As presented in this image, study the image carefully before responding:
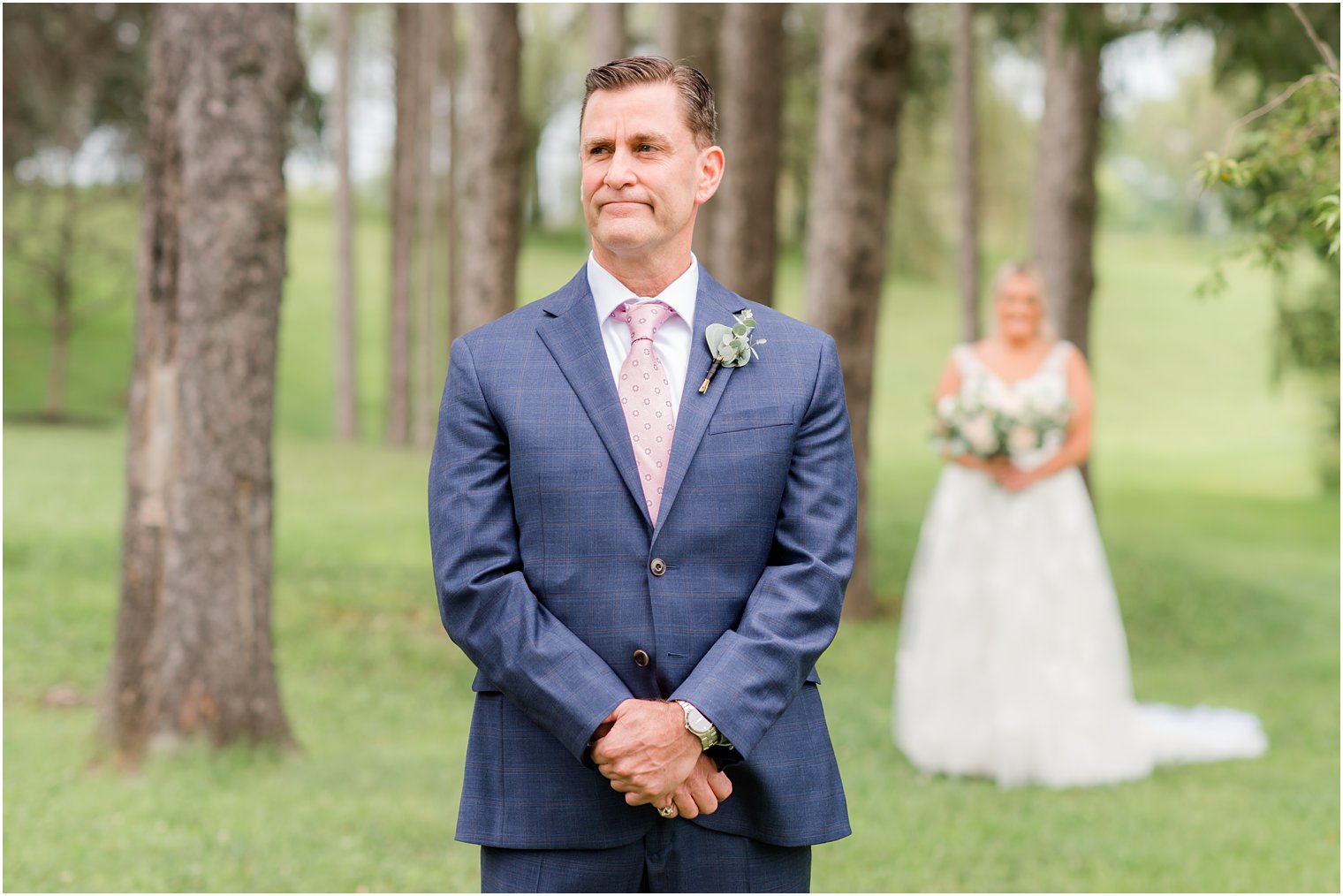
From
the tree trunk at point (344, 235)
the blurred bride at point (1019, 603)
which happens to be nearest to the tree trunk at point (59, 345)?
the tree trunk at point (344, 235)

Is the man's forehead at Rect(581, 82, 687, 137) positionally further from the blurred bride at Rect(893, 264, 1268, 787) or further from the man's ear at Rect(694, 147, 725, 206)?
the blurred bride at Rect(893, 264, 1268, 787)

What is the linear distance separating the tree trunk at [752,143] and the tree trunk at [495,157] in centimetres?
285

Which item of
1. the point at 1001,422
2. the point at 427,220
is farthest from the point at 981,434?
the point at 427,220

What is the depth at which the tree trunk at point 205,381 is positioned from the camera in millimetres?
6453

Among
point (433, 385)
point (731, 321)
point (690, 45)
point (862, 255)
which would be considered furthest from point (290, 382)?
point (731, 321)

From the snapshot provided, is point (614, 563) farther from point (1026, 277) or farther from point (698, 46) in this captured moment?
point (698, 46)

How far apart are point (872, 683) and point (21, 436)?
16694mm

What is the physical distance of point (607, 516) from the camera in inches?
110

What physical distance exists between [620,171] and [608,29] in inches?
328

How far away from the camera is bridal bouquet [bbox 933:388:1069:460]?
7.54 m

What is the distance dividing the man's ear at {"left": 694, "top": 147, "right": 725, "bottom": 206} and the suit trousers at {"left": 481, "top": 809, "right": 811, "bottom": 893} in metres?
1.30

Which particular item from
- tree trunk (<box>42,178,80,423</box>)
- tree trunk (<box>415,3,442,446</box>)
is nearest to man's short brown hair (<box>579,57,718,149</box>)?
tree trunk (<box>415,3,442,446</box>)

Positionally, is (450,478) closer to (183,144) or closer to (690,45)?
(183,144)

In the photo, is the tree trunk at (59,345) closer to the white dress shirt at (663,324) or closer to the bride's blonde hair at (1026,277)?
the bride's blonde hair at (1026,277)
